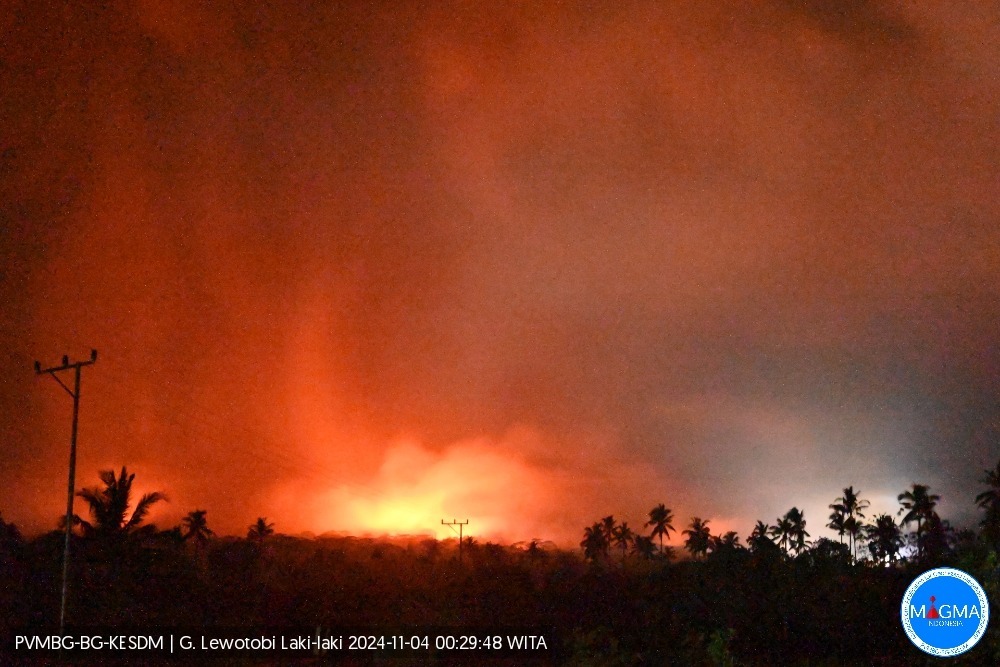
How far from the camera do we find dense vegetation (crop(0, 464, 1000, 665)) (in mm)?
25094

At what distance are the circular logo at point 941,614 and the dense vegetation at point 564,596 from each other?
2.16m

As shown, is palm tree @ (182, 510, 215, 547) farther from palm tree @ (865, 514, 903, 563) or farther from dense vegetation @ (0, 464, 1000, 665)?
palm tree @ (865, 514, 903, 563)

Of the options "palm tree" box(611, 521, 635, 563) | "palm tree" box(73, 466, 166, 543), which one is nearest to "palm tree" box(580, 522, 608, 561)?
"palm tree" box(611, 521, 635, 563)

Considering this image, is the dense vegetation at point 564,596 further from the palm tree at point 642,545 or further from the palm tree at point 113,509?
the palm tree at point 642,545

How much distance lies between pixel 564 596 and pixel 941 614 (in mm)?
31707

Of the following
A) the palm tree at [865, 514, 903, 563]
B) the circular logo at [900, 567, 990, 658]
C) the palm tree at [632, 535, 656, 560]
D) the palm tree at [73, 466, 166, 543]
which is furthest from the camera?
the palm tree at [632, 535, 656, 560]

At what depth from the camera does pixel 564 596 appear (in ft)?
154

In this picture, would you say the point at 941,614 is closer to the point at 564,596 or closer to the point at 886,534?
the point at 564,596

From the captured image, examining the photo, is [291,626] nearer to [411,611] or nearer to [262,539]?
[411,611]

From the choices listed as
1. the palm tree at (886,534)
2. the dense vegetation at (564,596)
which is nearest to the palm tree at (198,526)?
the dense vegetation at (564,596)

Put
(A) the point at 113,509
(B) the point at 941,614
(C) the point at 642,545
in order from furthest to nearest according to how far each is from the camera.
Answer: (C) the point at 642,545 < (A) the point at 113,509 < (B) the point at 941,614

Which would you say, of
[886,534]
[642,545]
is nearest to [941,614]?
[886,534]

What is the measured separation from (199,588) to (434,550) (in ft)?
210

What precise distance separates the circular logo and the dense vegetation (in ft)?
7.10
